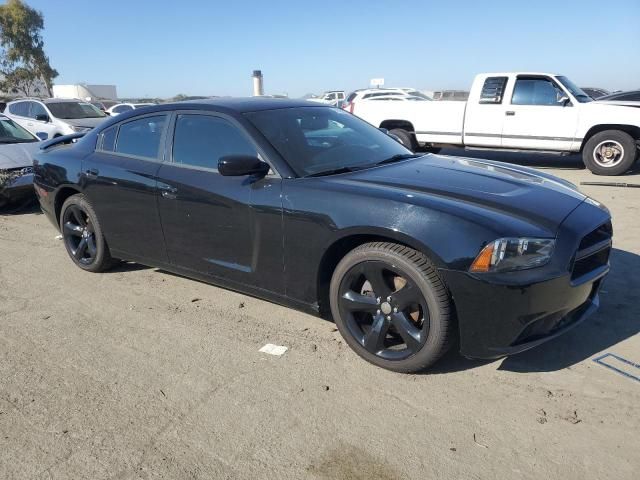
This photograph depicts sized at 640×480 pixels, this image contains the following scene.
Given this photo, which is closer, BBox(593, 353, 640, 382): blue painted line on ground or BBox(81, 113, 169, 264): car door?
BBox(593, 353, 640, 382): blue painted line on ground

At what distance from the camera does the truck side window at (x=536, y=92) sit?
9734 millimetres

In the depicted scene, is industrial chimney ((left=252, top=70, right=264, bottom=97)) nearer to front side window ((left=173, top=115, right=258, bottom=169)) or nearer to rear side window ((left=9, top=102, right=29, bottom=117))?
rear side window ((left=9, top=102, right=29, bottom=117))

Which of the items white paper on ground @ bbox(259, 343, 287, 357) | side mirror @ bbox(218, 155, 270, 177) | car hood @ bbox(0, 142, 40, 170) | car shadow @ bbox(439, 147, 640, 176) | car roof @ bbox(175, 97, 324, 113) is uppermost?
car roof @ bbox(175, 97, 324, 113)

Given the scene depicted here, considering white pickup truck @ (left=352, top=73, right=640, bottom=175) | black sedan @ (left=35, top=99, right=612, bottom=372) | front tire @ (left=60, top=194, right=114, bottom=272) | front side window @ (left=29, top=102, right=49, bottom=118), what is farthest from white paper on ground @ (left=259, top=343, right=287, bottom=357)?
front side window @ (left=29, top=102, right=49, bottom=118)

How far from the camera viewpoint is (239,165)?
3262mm

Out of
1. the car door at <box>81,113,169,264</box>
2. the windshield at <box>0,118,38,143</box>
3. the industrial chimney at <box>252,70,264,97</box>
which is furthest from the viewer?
the industrial chimney at <box>252,70,264,97</box>

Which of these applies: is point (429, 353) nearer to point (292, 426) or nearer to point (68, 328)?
point (292, 426)

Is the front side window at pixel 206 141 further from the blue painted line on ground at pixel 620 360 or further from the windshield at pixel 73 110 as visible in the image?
the windshield at pixel 73 110

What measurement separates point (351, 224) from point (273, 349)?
1.02m

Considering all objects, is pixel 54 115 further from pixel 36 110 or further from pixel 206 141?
pixel 206 141

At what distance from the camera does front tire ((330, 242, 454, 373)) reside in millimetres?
2746

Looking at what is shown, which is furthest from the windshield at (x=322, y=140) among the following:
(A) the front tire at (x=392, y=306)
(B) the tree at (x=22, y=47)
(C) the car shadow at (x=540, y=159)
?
(B) the tree at (x=22, y=47)

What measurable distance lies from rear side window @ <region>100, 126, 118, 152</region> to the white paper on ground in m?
2.40

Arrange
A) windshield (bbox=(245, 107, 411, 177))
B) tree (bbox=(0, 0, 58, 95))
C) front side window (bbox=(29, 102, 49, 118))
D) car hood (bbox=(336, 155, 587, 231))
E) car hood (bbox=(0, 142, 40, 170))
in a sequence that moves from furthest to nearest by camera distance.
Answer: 1. tree (bbox=(0, 0, 58, 95))
2. front side window (bbox=(29, 102, 49, 118))
3. car hood (bbox=(0, 142, 40, 170))
4. windshield (bbox=(245, 107, 411, 177))
5. car hood (bbox=(336, 155, 587, 231))
